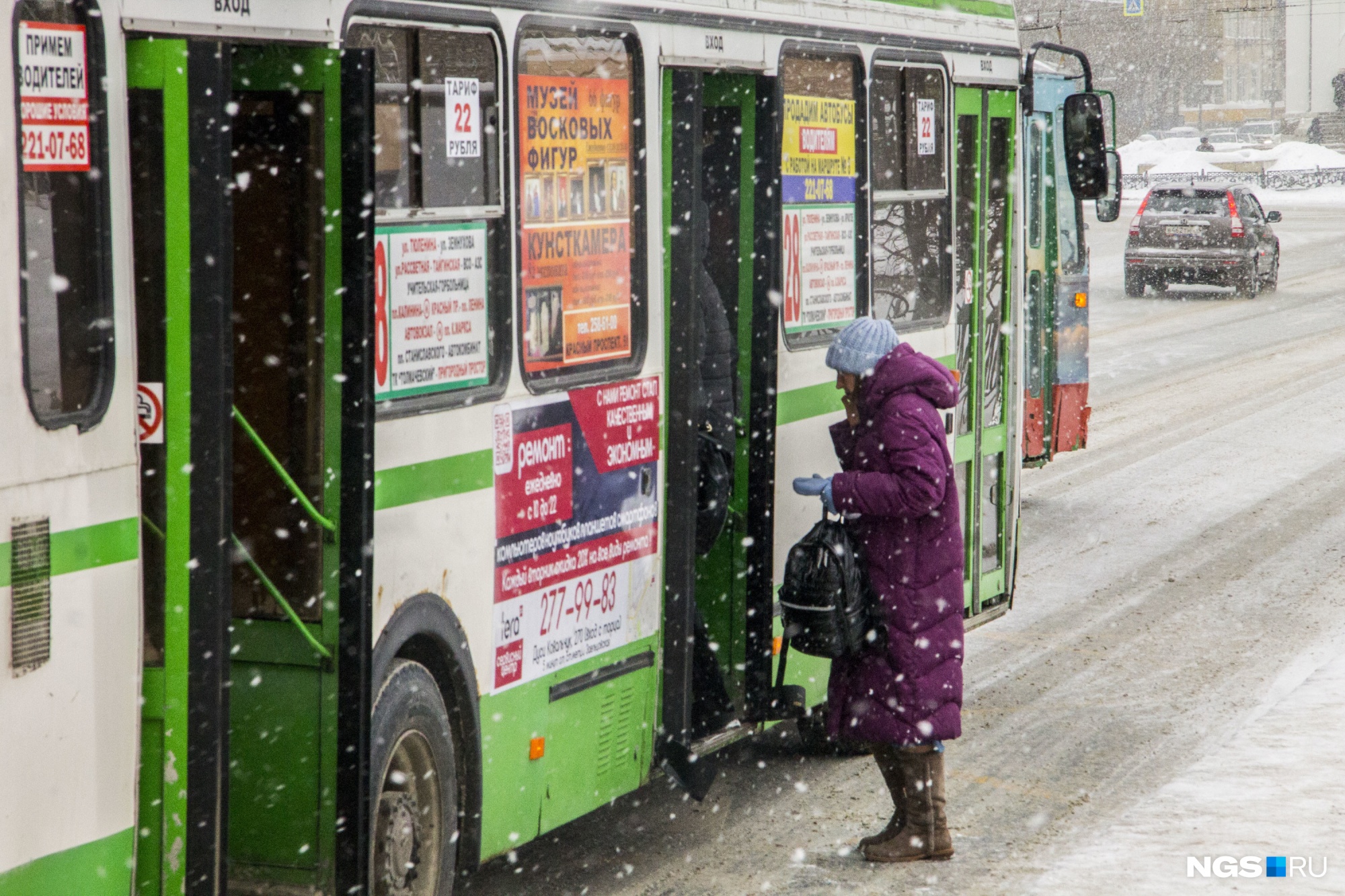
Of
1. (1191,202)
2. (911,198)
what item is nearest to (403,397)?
(911,198)

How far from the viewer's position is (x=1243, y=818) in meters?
6.54

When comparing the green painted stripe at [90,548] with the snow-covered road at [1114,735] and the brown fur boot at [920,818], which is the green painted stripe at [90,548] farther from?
the brown fur boot at [920,818]

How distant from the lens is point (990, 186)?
853 cm

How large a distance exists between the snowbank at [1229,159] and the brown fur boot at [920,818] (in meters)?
61.0

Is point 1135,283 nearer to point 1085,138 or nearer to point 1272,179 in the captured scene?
point 1085,138

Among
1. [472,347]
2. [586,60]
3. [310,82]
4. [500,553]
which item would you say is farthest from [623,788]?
[310,82]

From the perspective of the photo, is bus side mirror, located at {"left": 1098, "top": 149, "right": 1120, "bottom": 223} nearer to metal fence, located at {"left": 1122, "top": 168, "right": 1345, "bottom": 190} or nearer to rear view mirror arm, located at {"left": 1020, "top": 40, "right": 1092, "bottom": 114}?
rear view mirror arm, located at {"left": 1020, "top": 40, "right": 1092, "bottom": 114}

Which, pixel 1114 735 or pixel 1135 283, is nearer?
pixel 1114 735

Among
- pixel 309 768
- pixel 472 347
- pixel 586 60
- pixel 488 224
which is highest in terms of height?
pixel 586 60

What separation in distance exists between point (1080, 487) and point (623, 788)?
8229 millimetres

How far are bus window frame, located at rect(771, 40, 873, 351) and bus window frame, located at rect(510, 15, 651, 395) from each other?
79 centimetres

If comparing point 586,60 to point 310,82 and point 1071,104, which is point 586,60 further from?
point 1071,104

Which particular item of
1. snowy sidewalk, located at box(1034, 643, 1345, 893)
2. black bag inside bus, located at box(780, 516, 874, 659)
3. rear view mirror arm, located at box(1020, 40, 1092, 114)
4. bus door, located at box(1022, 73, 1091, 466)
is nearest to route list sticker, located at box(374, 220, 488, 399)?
black bag inside bus, located at box(780, 516, 874, 659)

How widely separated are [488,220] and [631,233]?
80 centimetres
